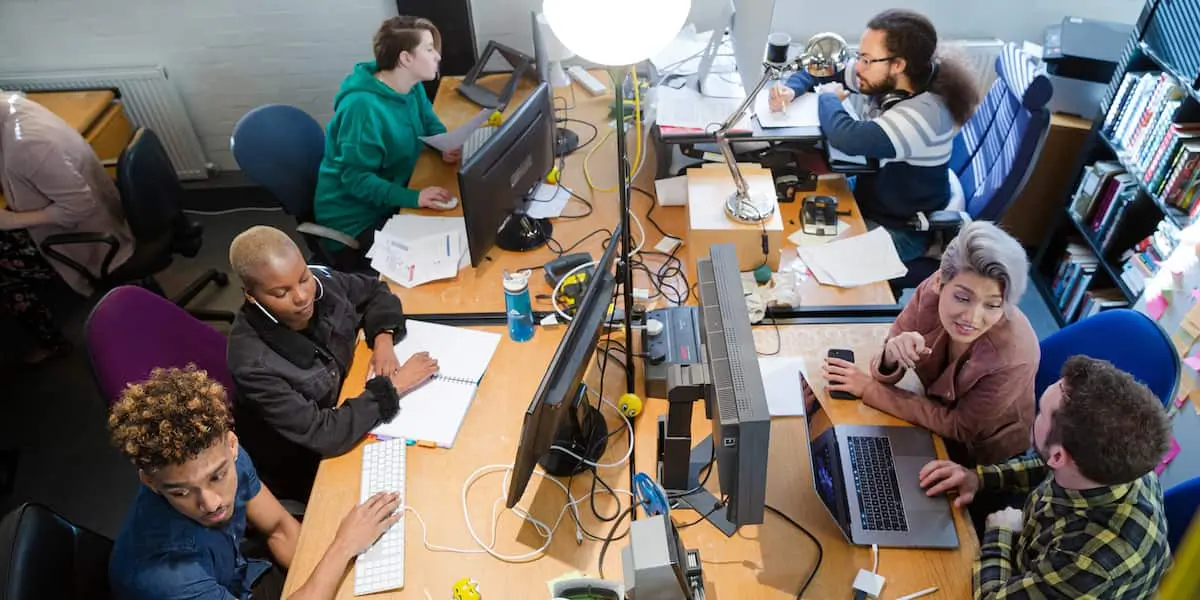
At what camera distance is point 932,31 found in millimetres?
2426

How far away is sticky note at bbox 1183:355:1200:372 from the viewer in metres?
2.28

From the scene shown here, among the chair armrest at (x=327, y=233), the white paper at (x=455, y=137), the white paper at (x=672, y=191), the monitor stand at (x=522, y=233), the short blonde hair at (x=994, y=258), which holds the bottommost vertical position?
the chair armrest at (x=327, y=233)

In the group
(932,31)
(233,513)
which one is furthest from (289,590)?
(932,31)

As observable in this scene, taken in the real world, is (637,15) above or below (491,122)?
above

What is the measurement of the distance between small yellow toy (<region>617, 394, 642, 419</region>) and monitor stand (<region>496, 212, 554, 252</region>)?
2.42 ft

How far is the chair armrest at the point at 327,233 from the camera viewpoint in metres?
2.69

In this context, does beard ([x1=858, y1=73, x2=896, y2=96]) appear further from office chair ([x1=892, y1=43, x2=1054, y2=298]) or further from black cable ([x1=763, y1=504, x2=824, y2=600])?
black cable ([x1=763, y1=504, x2=824, y2=600])

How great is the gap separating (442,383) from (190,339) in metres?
0.68

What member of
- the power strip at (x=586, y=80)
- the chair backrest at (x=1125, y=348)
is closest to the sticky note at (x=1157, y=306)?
the chair backrest at (x=1125, y=348)

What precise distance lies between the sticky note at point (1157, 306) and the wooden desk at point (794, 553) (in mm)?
1300

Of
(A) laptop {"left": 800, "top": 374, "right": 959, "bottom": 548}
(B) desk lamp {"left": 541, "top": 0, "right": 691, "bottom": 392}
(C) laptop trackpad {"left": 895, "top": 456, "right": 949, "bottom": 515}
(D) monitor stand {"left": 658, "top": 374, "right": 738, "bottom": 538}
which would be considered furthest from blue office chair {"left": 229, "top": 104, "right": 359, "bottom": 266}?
(C) laptop trackpad {"left": 895, "top": 456, "right": 949, "bottom": 515}

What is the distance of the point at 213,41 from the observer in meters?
3.43

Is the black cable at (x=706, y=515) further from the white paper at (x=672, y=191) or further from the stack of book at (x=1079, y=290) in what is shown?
the stack of book at (x=1079, y=290)

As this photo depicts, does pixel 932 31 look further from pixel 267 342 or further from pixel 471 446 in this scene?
pixel 267 342
